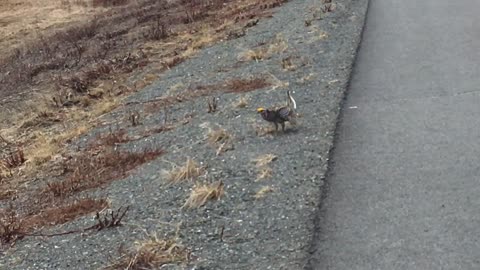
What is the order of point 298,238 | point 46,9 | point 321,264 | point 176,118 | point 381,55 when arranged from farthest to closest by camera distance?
point 46,9
point 381,55
point 176,118
point 298,238
point 321,264

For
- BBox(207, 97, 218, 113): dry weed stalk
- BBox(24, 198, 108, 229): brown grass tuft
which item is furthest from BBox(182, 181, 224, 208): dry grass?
BBox(207, 97, 218, 113): dry weed stalk

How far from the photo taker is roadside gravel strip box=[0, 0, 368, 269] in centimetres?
575

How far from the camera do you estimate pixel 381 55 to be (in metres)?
11.8

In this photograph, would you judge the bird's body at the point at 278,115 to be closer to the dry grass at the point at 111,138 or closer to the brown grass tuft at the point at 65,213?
the brown grass tuft at the point at 65,213

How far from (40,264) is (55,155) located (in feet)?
16.1

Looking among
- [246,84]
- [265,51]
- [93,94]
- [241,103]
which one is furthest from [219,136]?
[93,94]

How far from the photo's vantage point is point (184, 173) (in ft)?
25.0

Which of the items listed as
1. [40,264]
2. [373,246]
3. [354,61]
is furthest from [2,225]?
[354,61]

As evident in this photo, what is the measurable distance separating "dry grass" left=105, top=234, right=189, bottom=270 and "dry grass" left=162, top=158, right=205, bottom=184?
1679 millimetres

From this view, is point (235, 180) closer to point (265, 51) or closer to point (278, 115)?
point (278, 115)

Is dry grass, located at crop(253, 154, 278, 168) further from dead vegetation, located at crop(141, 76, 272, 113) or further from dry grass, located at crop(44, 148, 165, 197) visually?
dead vegetation, located at crop(141, 76, 272, 113)

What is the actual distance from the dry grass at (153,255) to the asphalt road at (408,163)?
946mm

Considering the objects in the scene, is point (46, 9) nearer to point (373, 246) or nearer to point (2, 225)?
point (2, 225)

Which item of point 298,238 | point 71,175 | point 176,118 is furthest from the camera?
point 176,118
